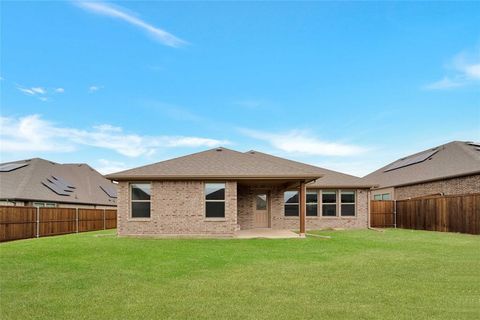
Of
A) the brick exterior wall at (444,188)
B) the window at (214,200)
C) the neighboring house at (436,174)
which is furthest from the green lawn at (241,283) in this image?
the neighboring house at (436,174)

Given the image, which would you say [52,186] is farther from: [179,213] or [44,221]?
[179,213]

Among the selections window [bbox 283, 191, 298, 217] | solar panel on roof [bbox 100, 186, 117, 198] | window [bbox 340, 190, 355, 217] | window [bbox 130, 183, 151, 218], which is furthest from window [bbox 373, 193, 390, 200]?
solar panel on roof [bbox 100, 186, 117, 198]

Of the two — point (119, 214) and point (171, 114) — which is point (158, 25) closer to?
point (171, 114)

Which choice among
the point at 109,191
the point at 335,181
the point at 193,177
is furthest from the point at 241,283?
the point at 109,191

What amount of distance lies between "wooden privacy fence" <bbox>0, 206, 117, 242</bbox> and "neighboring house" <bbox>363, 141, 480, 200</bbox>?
17944 mm

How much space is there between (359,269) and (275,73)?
1226cm

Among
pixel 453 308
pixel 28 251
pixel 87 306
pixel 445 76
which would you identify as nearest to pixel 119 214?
pixel 28 251

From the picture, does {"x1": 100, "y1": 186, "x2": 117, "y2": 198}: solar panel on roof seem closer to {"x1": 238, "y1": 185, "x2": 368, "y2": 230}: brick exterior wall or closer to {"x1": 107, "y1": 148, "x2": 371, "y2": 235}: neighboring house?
{"x1": 238, "y1": 185, "x2": 368, "y2": 230}: brick exterior wall

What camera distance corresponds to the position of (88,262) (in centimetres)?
1010

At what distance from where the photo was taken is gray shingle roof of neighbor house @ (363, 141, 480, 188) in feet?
75.5

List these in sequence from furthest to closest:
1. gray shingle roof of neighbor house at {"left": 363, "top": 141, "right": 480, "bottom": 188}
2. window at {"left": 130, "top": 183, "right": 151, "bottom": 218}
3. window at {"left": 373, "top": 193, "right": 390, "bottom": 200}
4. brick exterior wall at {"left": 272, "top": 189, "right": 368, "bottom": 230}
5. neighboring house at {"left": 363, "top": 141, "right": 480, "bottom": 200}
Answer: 1. window at {"left": 373, "top": 193, "right": 390, "bottom": 200}
2. gray shingle roof of neighbor house at {"left": 363, "top": 141, "right": 480, "bottom": 188}
3. brick exterior wall at {"left": 272, "top": 189, "right": 368, "bottom": 230}
4. neighboring house at {"left": 363, "top": 141, "right": 480, "bottom": 200}
5. window at {"left": 130, "top": 183, "right": 151, "bottom": 218}

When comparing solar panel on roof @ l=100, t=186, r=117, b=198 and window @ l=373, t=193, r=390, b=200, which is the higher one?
solar panel on roof @ l=100, t=186, r=117, b=198

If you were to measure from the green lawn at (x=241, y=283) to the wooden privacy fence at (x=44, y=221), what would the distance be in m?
6.43

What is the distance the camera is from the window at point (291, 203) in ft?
73.3
